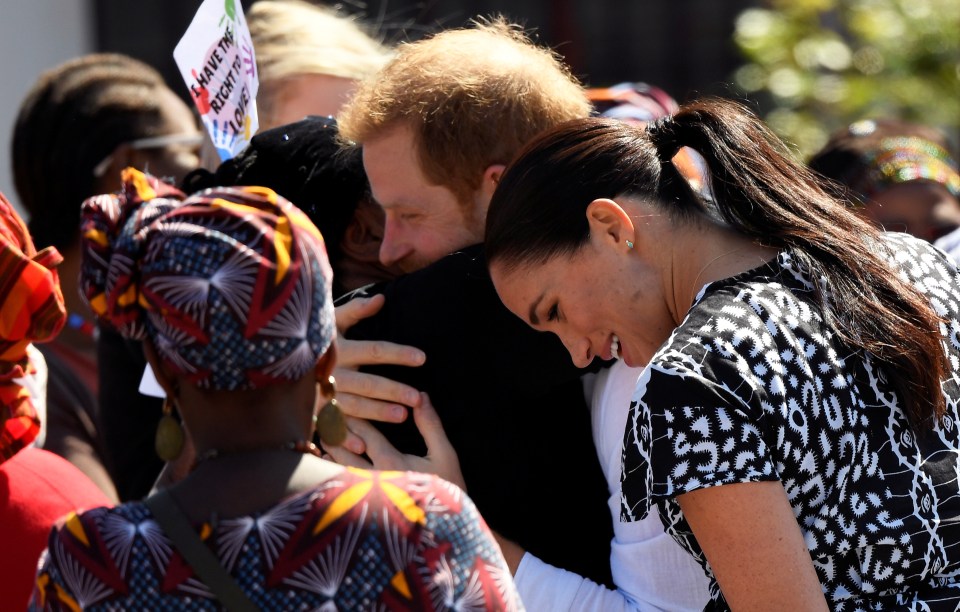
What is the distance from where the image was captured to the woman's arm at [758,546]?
168 centimetres

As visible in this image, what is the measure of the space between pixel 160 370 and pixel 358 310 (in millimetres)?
808

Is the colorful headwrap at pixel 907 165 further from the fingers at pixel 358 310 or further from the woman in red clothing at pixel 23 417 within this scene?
the woman in red clothing at pixel 23 417

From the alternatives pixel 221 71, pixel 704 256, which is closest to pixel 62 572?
pixel 704 256

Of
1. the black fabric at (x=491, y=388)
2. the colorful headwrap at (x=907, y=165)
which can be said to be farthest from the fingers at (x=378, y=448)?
the colorful headwrap at (x=907, y=165)

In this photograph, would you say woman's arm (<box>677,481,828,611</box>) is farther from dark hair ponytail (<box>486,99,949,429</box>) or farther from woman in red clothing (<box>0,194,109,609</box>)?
woman in red clothing (<box>0,194,109,609</box>)

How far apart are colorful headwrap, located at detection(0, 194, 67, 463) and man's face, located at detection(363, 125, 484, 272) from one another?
2.34ft

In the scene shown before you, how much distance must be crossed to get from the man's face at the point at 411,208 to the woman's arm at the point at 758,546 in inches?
34.2

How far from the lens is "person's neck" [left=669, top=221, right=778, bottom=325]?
1.92 meters

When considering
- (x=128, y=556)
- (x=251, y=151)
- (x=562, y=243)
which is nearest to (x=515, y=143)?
(x=562, y=243)

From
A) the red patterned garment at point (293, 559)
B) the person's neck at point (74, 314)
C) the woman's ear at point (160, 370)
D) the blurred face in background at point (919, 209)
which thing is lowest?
the person's neck at point (74, 314)

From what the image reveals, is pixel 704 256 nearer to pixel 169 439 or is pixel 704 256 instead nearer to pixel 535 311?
pixel 535 311

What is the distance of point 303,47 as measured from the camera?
3490mm

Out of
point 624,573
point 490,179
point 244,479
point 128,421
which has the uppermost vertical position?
point 244,479

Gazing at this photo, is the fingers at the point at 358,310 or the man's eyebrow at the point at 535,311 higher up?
the man's eyebrow at the point at 535,311
